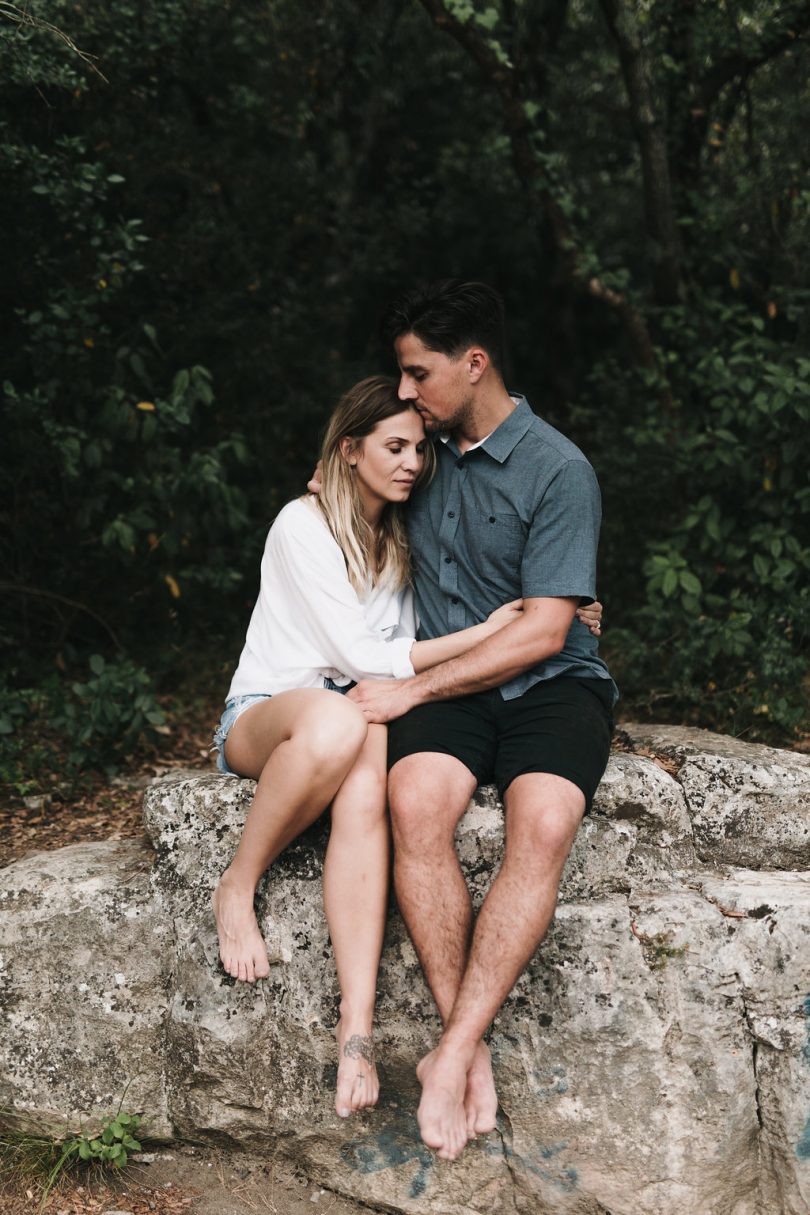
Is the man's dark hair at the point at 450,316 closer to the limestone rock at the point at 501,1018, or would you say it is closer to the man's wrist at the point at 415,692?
the man's wrist at the point at 415,692

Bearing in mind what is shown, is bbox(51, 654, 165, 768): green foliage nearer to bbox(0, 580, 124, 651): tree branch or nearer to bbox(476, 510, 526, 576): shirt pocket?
bbox(0, 580, 124, 651): tree branch

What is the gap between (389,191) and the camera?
7469 millimetres

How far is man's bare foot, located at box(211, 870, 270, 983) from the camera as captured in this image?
2789 mm

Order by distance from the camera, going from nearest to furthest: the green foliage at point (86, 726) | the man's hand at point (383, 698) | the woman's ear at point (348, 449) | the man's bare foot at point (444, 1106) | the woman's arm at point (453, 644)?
the man's bare foot at point (444, 1106) → the man's hand at point (383, 698) → the woman's arm at point (453, 644) → the woman's ear at point (348, 449) → the green foliage at point (86, 726)

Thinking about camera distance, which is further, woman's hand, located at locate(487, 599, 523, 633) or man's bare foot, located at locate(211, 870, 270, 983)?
woman's hand, located at locate(487, 599, 523, 633)

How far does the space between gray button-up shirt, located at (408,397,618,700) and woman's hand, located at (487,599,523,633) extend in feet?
0.24

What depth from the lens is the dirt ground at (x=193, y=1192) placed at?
285cm

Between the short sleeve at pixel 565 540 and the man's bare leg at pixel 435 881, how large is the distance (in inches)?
23.3

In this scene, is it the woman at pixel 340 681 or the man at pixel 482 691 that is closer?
the man at pixel 482 691

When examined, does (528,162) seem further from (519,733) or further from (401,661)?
(519,733)

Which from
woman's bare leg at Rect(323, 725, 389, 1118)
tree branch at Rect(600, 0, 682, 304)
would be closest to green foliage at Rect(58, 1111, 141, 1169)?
woman's bare leg at Rect(323, 725, 389, 1118)

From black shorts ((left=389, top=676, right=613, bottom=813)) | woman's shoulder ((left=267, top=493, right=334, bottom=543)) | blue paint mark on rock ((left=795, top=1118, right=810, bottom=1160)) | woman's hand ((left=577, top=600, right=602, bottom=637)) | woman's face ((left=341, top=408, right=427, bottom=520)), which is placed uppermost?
woman's face ((left=341, top=408, right=427, bottom=520))

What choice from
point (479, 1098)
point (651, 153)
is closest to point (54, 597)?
point (479, 1098)

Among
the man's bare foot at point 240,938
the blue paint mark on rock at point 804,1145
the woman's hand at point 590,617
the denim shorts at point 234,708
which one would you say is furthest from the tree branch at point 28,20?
the blue paint mark on rock at point 804,1145
